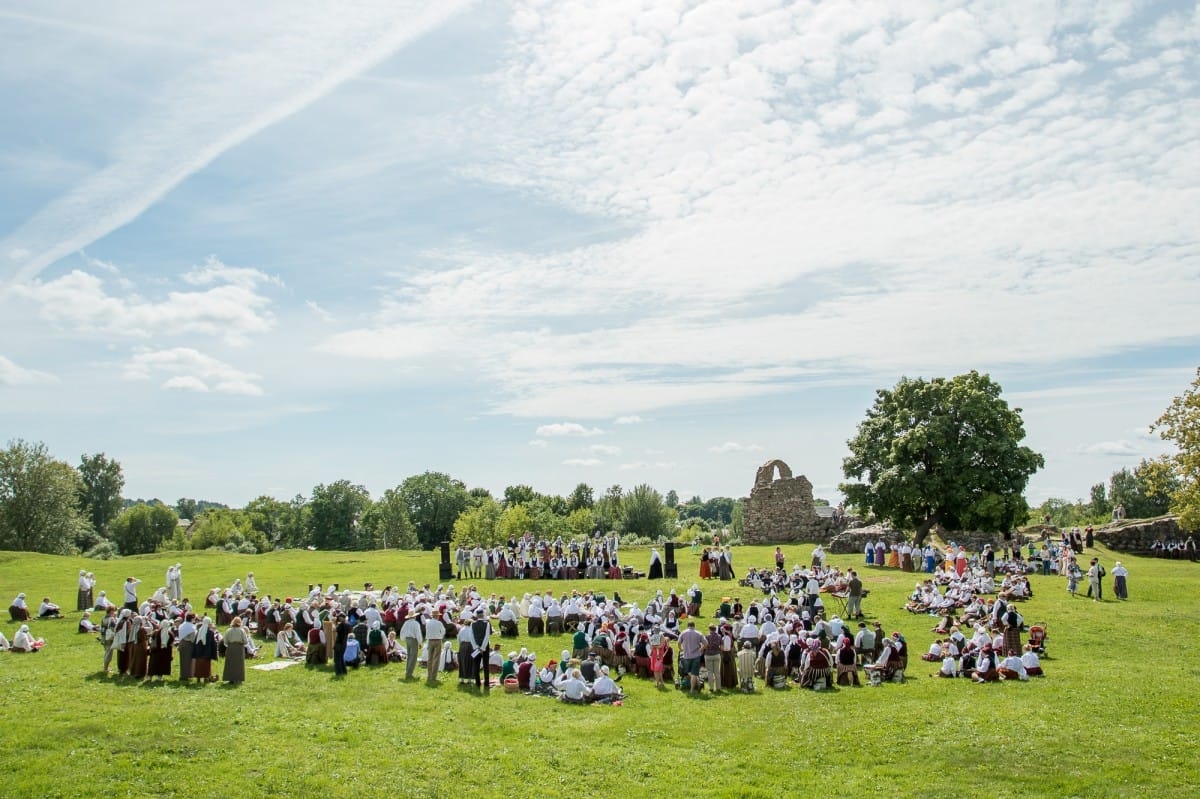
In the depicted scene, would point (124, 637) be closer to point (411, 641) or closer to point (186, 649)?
point (186, 649)

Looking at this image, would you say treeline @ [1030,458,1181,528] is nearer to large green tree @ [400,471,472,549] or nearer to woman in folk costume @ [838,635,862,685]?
woman in folk costume @ [838,635,862,685]

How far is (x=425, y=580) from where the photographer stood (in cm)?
3541

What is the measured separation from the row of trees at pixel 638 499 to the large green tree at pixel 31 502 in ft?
0.24

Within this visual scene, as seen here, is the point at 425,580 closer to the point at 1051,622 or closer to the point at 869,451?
the point at 1051,622

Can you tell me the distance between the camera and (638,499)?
6925 cm

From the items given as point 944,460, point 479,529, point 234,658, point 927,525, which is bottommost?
point 234,658

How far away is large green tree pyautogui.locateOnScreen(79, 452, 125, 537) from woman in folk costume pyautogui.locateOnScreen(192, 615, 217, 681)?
303 ft

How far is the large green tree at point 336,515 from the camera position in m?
96.6

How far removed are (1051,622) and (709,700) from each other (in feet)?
41.0

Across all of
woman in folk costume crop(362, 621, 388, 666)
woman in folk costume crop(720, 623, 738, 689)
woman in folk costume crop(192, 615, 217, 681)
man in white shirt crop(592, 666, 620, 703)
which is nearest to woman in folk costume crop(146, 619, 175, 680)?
woman in folk costume crop(192, 615, 217, 681)

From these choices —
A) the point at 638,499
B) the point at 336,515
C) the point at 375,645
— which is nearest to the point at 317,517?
the point at 336,515

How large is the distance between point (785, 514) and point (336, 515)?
199 ft

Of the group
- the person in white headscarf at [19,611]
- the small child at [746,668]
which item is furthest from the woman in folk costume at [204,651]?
the small child at [746,668]

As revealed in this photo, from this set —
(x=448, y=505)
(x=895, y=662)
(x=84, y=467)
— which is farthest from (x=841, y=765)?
(x=84, y=467)
